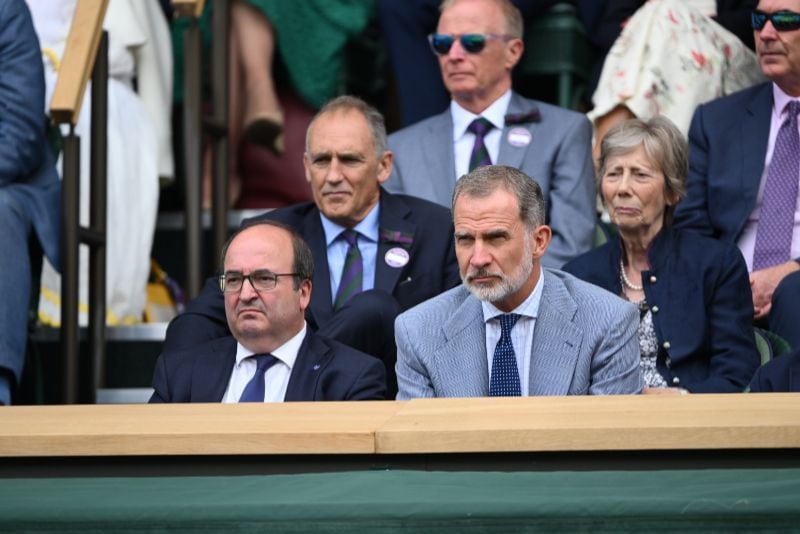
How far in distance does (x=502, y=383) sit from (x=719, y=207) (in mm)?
1645

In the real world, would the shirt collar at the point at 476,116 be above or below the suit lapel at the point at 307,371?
above

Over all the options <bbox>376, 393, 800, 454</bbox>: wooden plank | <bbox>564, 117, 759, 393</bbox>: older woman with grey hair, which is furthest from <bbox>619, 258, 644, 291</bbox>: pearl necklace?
<bbox>376, 393, 800, 454</bbox>: wooden plank

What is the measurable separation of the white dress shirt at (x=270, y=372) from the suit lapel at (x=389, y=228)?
26.6 inches

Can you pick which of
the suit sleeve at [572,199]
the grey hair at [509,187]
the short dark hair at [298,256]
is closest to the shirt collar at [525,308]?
the grey hair at [509,187]

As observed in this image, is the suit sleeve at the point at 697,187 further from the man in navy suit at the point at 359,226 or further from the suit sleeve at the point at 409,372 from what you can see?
the suit sleeve at the point at 409,372

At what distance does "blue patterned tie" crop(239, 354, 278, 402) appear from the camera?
4.15 meters

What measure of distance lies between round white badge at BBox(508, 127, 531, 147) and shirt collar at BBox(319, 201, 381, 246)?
2.39 feet

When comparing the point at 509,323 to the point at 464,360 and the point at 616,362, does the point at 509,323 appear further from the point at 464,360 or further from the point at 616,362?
the point at 616,362

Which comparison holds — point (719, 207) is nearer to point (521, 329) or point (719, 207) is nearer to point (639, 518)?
point (521, 329)

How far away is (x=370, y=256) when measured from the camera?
16.6ft

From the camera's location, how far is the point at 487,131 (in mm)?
5715

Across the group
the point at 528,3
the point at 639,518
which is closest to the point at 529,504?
the point at 639,518

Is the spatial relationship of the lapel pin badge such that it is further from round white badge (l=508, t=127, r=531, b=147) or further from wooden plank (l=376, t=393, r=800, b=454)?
wooden plank (l=376, t=393, r=800, b=454)

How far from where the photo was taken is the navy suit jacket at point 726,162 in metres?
5.35
